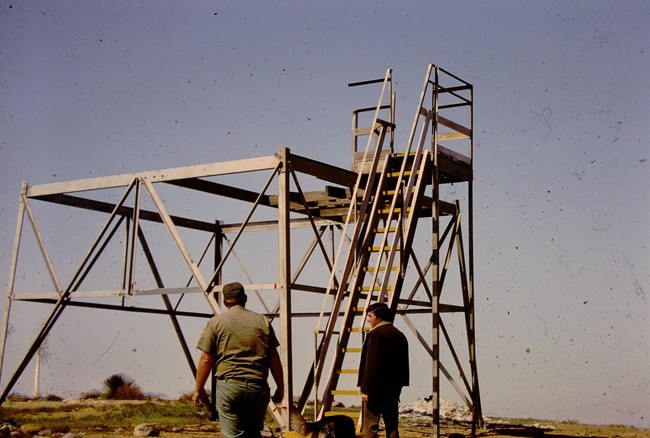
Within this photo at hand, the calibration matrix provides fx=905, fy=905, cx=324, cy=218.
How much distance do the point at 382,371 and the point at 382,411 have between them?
562mm

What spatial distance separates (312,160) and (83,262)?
4.80 m

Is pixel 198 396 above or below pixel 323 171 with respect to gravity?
below

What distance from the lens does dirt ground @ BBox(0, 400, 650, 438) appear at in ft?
61.6

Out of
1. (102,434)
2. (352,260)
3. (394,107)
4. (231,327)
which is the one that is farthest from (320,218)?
(231,327)

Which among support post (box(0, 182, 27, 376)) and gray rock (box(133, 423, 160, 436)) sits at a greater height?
support post (box(0, 182, 27, 376))

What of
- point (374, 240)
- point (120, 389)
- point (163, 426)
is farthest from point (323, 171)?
point (120, 389)

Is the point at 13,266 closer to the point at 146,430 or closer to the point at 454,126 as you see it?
the point at 146,430

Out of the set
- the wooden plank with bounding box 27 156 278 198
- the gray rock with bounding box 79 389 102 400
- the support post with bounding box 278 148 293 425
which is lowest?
the gray rock with bounding box 79 389 102 400

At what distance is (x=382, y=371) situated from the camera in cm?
1116

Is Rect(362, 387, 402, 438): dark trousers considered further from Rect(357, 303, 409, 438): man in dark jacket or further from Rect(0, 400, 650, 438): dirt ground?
Rect(0, 400, 650, 438): dirt ground

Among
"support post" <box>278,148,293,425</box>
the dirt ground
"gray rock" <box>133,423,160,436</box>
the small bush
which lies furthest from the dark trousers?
the small bush

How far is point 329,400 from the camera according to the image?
45.4 ft

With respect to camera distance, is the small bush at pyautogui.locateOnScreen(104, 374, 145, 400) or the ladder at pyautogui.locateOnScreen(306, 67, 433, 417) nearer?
the ladder at pyautogui.locateOnScreen(306, 67, 433, 417)

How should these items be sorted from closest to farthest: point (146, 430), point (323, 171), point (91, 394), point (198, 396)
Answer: point (198, 396) → point (323, 171) → point (146, 430) → point (91, 394)
